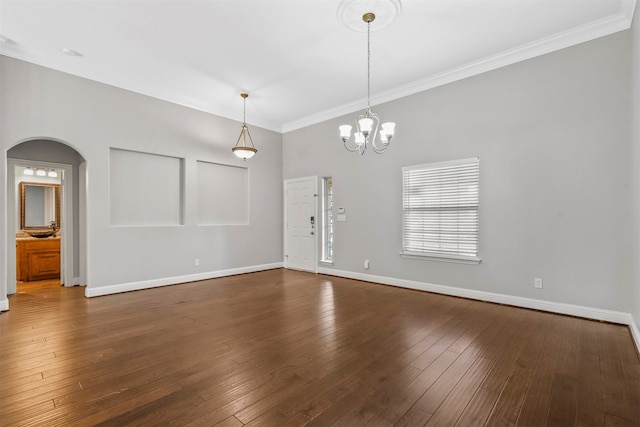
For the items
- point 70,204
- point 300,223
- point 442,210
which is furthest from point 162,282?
point 442,210

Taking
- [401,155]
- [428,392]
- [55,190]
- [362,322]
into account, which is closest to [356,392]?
[428,392]

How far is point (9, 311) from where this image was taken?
154 inches

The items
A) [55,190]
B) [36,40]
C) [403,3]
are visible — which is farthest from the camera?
[55,190]

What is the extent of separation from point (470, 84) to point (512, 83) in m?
0.57

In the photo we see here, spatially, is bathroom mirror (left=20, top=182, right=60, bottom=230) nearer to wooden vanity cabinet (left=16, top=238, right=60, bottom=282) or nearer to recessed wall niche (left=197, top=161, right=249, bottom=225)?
wooden vanity cabinet (left=16, top=238, right=60, bottom=282)

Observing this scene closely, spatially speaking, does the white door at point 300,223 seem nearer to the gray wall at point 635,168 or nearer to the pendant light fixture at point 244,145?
the pendant light fixture at point 244,145

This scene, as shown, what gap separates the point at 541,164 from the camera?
12.6 feet

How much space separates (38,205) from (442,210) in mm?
8320

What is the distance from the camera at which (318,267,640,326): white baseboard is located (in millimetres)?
3393

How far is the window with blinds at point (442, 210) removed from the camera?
14.5 feet

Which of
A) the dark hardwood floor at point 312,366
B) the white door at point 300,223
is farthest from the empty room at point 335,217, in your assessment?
the white door at point 300,223

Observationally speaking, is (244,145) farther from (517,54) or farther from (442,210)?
(517,54)

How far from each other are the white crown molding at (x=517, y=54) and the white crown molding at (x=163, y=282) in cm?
403

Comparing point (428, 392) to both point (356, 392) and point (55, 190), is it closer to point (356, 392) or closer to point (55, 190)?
point (356, 392)
